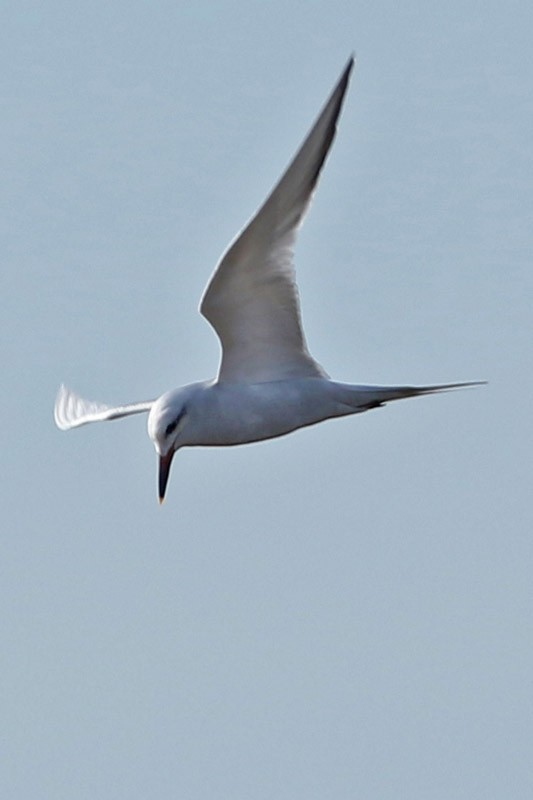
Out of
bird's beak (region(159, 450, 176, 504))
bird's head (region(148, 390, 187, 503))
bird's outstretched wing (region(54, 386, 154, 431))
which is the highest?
bird's outstretched wing (region(54, 386, 154, 431))

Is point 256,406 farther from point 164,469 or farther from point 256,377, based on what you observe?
point 164,469

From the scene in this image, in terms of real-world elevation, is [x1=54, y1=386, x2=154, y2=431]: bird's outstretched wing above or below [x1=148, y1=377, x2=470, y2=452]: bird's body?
above

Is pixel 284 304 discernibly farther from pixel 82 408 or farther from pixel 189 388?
pixel 82 408

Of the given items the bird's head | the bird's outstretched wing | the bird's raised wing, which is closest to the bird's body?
the bird's head

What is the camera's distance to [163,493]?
18172 mm

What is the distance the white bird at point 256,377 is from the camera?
17875 mm

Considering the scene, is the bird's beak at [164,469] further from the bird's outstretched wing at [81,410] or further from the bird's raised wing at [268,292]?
the bird's outstretched wing at [81,410]

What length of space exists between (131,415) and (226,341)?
2759 millimetres

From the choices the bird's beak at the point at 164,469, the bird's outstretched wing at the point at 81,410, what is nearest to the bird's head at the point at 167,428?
the bird's beak at the point at 164,469

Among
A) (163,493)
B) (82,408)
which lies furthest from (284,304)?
(82,408)

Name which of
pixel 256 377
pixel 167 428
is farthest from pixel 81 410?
pixel 167 428

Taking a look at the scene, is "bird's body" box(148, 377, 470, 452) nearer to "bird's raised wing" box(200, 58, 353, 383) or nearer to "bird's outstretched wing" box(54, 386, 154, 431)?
"bird's raised wing" box(200, 58, 353, 383)

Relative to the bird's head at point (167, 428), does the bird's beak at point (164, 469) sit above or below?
below

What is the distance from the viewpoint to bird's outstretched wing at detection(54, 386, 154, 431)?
21109mm
